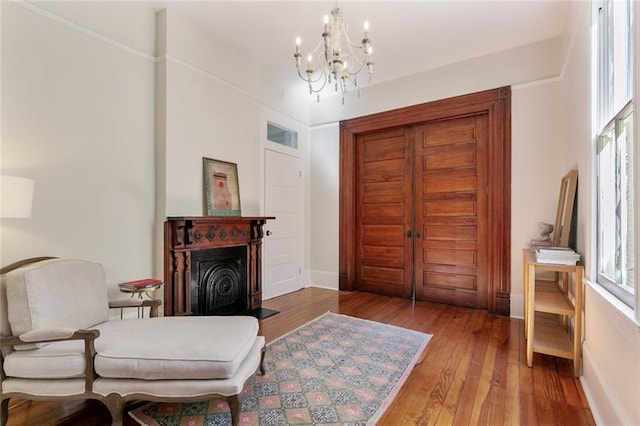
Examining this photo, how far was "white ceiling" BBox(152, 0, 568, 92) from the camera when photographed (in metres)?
2.85

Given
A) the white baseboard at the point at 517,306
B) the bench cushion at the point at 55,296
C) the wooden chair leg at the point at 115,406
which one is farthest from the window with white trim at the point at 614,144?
the bench cushion at the point at 55,296

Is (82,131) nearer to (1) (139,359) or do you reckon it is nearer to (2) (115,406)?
(1) (139,359)

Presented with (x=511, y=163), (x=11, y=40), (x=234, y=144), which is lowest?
(x=511, y=163)

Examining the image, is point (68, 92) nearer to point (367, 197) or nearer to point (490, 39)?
point (367, 197)

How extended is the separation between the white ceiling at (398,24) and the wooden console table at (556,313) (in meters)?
2.45

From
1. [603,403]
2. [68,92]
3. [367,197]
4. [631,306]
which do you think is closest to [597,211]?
[631,306]

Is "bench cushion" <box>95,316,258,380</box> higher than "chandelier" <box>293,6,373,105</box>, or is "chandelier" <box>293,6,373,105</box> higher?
"chandelier" <box>293,6,373,105</box>

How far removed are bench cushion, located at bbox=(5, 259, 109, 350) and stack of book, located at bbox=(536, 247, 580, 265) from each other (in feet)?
10.9

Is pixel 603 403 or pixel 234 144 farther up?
pixel 234 144

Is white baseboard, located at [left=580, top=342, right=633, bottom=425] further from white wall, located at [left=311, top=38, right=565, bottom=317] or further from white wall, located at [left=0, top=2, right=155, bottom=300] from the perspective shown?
white wall, located at [left=0, top=2, right=155, bottom=300]

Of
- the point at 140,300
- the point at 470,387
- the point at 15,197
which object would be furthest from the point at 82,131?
the point at 470,387

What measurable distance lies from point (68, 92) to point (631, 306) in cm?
404

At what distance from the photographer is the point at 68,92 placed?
2.41 metres

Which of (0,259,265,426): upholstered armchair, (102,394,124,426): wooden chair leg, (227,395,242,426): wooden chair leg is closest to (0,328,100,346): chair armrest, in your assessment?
(0,259,265,426): upholstered armchair
